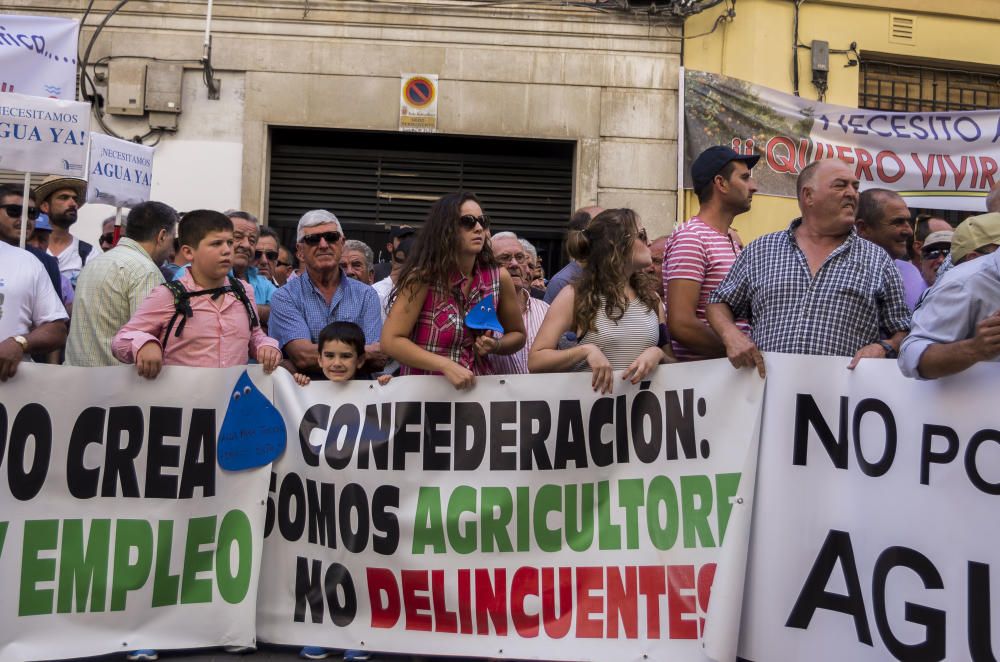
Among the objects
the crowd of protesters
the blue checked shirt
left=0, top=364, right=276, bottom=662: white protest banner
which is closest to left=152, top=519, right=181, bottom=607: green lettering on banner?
left=0, top=364, right=276, bottom=662: white protest banner

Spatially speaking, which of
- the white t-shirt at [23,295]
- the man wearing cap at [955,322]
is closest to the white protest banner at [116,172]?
the white t-shirt at [23,295]

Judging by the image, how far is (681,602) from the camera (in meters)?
4.13

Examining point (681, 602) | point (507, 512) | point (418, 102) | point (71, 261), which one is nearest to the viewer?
point (681, 602)

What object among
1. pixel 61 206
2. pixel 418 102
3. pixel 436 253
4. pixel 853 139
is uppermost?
pixel 418 102

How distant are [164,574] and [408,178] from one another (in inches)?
292

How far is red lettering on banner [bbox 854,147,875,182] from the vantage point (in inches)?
386

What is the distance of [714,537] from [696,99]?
7.61m

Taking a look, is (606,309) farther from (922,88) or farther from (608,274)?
(922,88)

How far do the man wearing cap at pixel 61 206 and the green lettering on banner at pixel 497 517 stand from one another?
141 inches

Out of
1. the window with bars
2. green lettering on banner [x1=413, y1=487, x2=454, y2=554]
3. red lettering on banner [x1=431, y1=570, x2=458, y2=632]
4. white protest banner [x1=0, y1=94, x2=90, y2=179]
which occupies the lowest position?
red lettering on banner [x1=431, y1=570, x2=458, y2=632]

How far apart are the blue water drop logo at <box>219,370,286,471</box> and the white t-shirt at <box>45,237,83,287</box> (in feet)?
9.29

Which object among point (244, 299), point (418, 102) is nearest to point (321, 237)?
point (244, 299)

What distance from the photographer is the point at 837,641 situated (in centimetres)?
384

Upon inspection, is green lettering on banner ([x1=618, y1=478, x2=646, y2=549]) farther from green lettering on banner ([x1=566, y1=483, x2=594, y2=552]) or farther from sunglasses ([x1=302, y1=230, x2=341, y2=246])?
sunglasses ([x1=302, y1=230, x2=341, y2=246])
